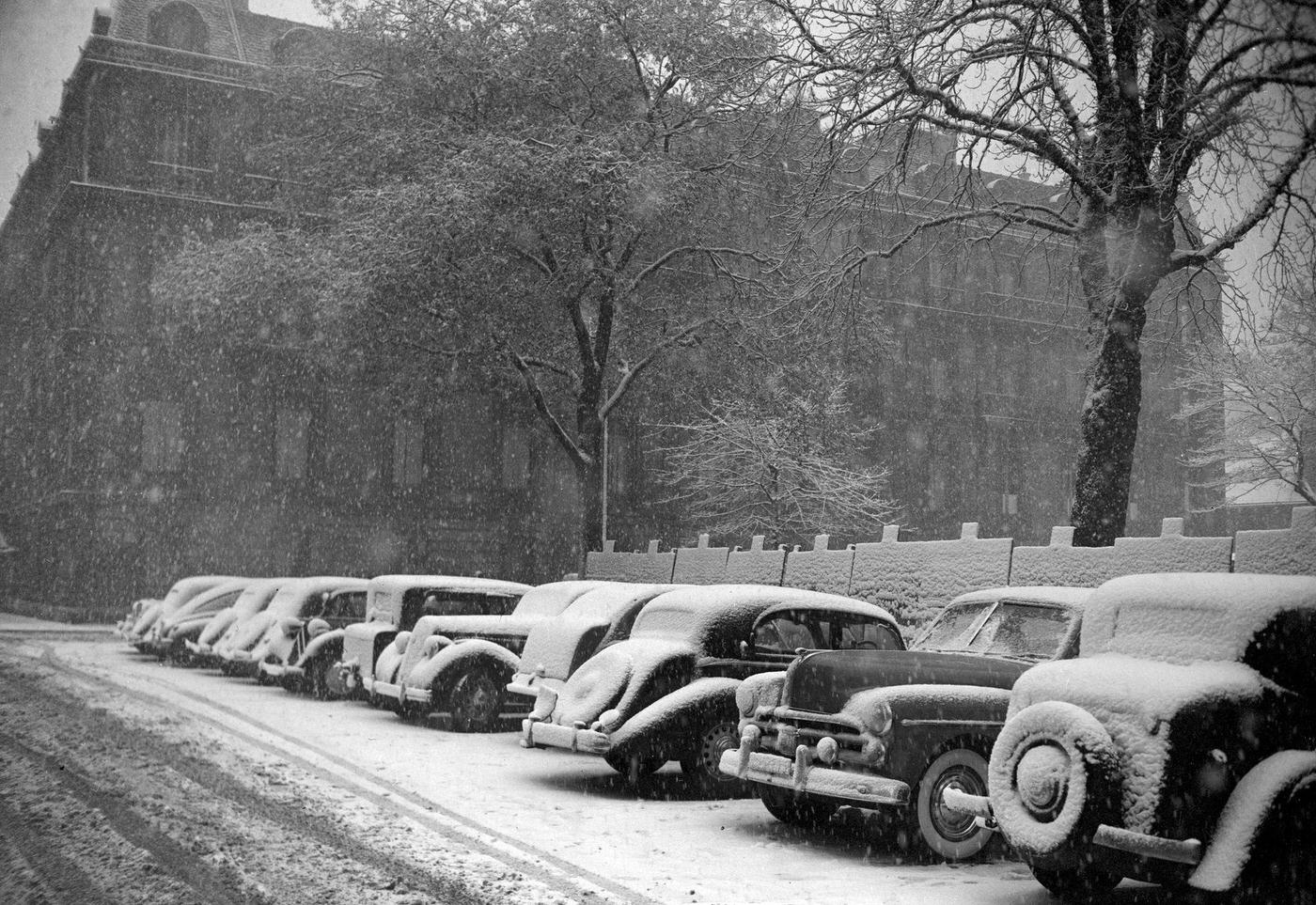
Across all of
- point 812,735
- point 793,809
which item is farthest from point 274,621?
point 812,735

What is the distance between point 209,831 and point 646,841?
2.80 meters

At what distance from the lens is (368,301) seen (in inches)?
985

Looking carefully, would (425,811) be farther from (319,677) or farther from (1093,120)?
(1093,120)

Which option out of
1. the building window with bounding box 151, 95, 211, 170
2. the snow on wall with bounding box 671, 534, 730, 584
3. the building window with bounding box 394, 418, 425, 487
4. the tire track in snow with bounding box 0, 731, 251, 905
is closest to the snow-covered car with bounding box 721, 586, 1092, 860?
the tire track in snow with bounding box 0, 731, 251, 905

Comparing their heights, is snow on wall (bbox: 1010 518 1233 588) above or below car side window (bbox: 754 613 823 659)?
above

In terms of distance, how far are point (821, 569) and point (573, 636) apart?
8.94 meters

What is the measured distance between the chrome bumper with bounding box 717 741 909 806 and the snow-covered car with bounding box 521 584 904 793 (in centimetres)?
123

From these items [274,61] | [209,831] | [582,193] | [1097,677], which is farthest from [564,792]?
[274,61]

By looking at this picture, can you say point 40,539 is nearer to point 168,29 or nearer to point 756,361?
point 168,29

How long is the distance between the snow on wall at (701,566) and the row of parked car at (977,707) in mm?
8302

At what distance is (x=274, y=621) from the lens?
59.7ft

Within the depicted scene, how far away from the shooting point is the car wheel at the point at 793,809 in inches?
354

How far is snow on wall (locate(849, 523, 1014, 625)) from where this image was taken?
17031 millimetres

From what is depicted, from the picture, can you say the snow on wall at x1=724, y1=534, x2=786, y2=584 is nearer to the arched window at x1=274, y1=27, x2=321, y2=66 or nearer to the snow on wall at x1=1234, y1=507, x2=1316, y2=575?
the snow on wall at x1=1234, y1=507, x2=1316, y2=575
